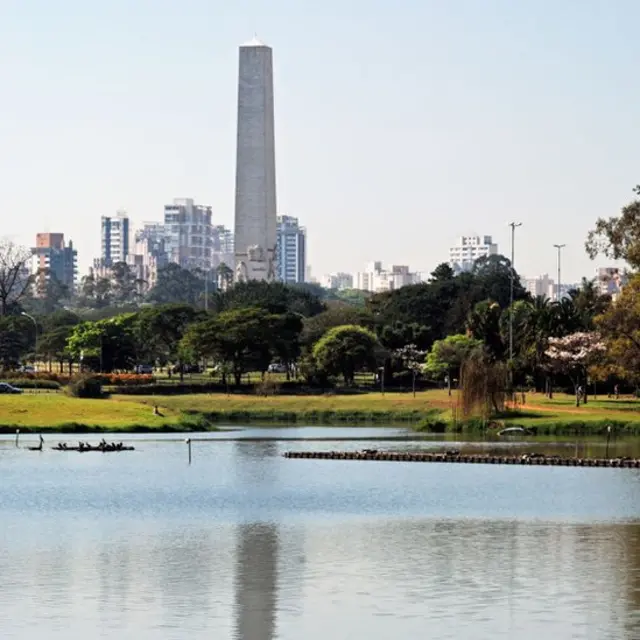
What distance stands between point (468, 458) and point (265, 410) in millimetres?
49252

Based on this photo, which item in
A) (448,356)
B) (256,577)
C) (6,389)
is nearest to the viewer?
(256,577)

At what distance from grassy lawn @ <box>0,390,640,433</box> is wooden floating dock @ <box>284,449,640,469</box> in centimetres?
2149

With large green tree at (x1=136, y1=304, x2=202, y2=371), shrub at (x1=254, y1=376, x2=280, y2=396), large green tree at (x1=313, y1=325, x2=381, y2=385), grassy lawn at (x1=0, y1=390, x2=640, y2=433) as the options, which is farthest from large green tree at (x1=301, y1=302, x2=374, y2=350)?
grassy lawn at (x1=0, y1=390, x2=640, y2=433)

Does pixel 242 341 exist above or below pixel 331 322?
below

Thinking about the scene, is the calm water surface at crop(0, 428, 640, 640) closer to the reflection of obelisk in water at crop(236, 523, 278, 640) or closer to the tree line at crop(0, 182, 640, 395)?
the reflection of obelisk in water at crop(236, 523, 278, 640)

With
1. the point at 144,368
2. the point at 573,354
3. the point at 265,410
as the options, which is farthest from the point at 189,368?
the point at 573,354

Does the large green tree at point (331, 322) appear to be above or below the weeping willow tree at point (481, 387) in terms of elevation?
above

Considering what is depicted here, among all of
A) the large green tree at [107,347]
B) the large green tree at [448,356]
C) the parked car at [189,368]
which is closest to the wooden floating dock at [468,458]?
the large green tree at [448,356]

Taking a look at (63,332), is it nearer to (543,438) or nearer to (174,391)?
(174,391)

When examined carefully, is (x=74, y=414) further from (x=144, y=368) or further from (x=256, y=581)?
(x=144, y=368)

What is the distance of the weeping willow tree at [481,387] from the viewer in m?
107

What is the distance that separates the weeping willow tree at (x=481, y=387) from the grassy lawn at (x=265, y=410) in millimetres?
1373

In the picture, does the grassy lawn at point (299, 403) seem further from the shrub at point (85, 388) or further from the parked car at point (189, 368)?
the parked car at point (189, 368)

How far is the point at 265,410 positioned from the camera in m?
133
